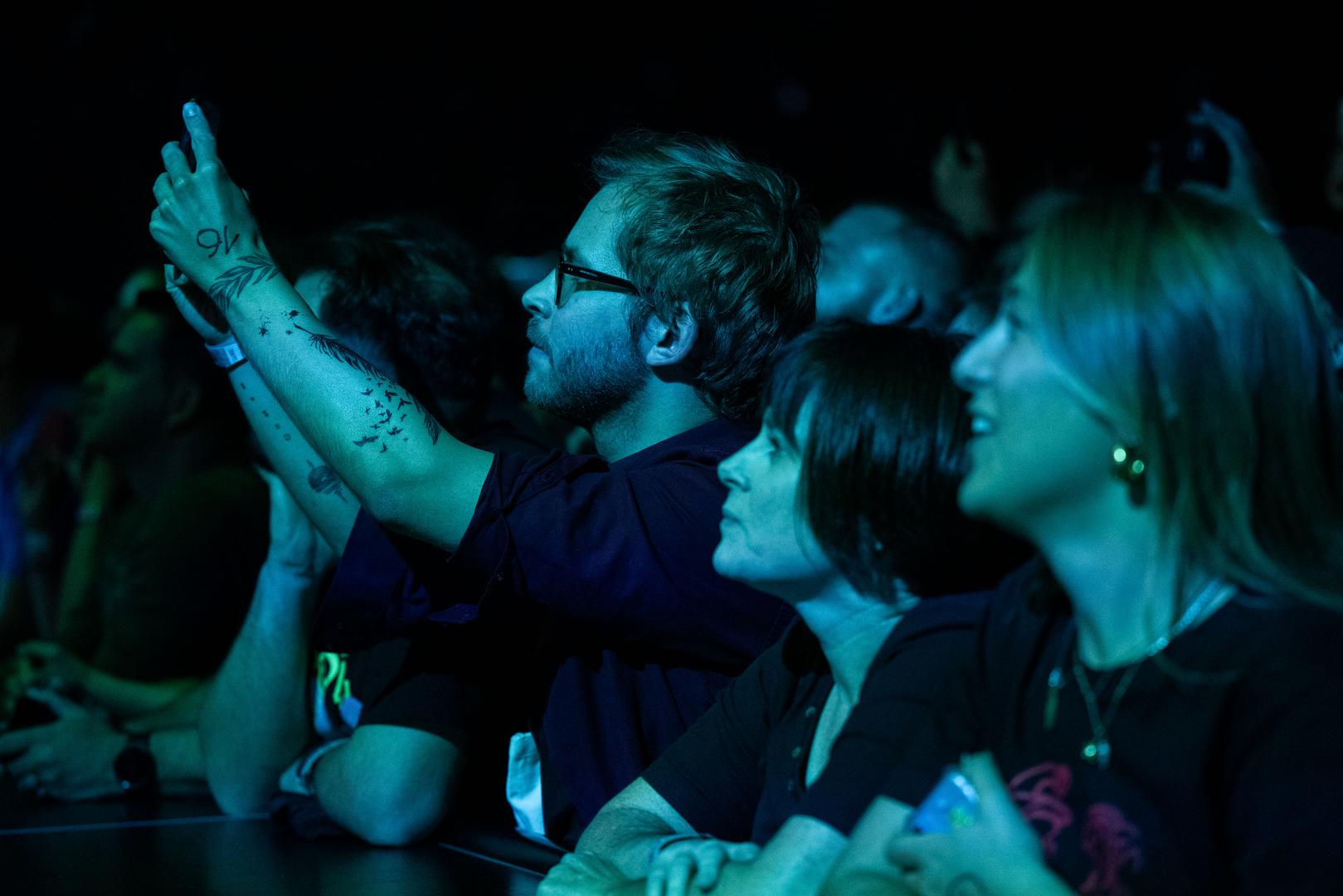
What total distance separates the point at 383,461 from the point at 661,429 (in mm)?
535

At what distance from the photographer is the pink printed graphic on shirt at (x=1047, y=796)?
1.35 meters

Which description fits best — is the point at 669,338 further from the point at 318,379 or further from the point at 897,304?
the point at 897,304

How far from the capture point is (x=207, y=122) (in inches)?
84.9

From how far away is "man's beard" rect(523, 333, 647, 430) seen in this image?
229cm

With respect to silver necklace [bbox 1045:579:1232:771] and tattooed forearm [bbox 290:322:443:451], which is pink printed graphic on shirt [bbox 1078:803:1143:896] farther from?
tattooed forearm [bbox 290:322:443:451]

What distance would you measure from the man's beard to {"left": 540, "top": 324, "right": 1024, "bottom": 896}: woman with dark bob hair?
440 mm

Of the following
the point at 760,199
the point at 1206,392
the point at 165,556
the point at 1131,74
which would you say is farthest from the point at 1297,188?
the point at 1206,392

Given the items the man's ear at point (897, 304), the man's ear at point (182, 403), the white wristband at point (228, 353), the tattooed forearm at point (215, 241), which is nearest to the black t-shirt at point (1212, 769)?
the tattooed forearm at point (215, 241)

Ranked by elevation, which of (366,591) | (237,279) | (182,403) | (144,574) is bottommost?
(144,574)

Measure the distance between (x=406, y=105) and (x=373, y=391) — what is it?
476cm

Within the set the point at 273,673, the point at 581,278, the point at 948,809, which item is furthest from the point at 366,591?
the point at 948,809

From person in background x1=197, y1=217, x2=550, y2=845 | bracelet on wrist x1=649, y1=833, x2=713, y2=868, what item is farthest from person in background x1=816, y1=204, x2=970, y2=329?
bracelet on wrist x1=649, y1=833, x2=713, y2=868

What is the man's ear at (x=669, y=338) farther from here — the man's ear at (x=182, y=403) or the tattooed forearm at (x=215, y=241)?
the man's ear at (x=182, y=403)

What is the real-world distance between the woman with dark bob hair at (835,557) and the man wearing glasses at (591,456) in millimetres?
279
